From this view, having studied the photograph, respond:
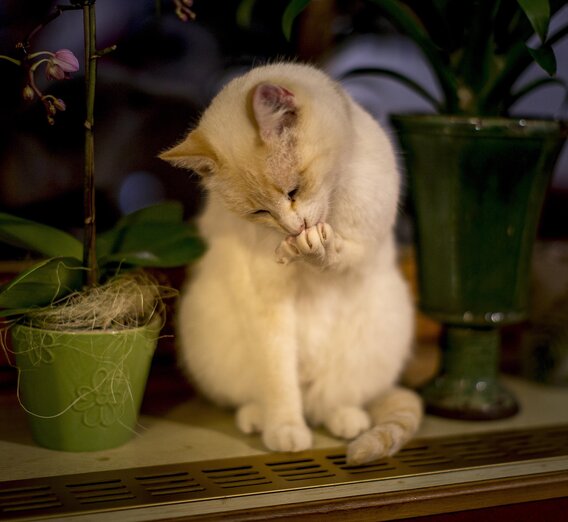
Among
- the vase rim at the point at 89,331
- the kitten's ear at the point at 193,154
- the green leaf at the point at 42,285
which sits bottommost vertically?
the vase rim at the point at 89,331

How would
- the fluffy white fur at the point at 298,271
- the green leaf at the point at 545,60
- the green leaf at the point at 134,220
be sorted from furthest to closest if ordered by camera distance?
1. the green leaf at the point at 134,220
2. the green leaf at the point at 545,60
3. the fluffy white fur at the point at 298,271

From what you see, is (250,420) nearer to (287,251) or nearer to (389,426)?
(389,426)

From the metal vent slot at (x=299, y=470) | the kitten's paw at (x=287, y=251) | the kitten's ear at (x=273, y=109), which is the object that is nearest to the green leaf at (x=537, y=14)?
the kitten's ear at (x=273, y=109)

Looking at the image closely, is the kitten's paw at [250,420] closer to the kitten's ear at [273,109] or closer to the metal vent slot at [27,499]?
the metal vent slot at [27,499]

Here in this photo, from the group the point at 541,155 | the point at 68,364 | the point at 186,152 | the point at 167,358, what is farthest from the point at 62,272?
the point at 541,155

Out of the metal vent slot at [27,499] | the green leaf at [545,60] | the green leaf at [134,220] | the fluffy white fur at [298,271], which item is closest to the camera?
the metal vent slot at [27,499]

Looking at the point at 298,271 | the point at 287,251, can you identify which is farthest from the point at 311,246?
the point at 298,271

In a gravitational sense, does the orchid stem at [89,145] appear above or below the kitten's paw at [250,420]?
above

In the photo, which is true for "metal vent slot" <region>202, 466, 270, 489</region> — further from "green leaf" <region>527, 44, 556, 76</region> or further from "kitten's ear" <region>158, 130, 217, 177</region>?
"green leaf" <region>527, 44, 556, 76</region>
